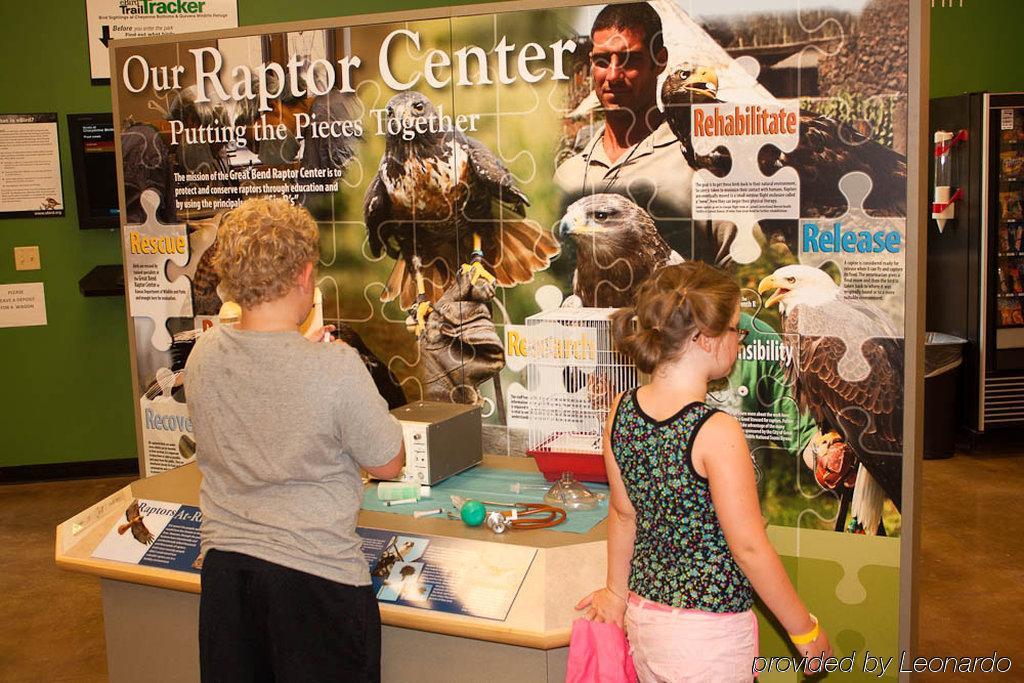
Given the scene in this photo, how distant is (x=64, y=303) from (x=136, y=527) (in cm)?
376

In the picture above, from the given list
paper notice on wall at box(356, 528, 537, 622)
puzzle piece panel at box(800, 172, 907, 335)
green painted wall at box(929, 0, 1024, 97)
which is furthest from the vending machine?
paper notice on wall at box(356, 528, 537, 622)

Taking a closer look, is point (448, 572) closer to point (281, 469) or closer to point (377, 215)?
point (281, 469)

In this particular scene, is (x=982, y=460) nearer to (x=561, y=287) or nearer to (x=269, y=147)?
(x=561, y=287)

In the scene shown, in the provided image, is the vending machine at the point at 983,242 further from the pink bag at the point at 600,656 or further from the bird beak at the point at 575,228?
the pink bag at the point at 600,656

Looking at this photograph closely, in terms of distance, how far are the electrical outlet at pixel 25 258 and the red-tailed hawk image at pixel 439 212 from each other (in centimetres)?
337

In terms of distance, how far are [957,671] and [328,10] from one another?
4844 mm

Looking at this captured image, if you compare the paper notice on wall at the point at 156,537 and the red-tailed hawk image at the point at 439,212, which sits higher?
the red-tailed hawk image at the point at 439,212

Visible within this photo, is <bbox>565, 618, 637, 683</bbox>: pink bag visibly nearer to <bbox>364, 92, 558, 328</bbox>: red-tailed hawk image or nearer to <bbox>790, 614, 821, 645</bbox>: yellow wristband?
<bbox>790, 614, 821, 645</bbox>: yellow wristband

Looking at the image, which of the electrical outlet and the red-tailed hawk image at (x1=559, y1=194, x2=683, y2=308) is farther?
the electrical outlet

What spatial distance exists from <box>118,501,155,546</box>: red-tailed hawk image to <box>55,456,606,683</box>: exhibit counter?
2 centimetres

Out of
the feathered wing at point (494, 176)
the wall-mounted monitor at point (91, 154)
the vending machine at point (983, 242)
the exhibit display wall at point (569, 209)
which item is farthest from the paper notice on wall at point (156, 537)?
the vending machine at point (983, 242)

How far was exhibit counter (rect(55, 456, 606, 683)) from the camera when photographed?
2230 millimetres

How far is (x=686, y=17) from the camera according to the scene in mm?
2930

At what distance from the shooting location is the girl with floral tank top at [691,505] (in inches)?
69.6
